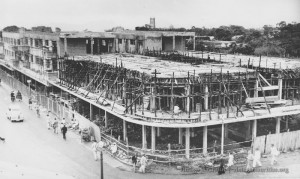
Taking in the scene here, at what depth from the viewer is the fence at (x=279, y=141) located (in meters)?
24.3

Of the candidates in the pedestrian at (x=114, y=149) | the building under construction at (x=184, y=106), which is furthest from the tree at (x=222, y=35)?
the pedestrian at (x=114, y=149)

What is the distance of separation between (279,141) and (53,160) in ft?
50.2

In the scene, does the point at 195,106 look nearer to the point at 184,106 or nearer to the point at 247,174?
the point at 184,106

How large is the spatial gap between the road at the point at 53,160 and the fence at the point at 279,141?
94 cm

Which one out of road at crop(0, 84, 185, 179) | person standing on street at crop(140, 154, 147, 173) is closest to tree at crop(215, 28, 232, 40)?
road at crop(0, 84, 185, 179)

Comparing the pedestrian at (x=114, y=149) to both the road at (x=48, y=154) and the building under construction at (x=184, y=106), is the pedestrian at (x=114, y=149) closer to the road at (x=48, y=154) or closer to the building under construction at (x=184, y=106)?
the building under construction at (x=184, y=106)

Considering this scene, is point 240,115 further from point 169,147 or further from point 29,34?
point 29,34

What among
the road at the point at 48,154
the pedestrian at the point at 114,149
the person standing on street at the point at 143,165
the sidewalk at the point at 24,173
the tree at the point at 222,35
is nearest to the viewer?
the sidewalk at the point at 24,173

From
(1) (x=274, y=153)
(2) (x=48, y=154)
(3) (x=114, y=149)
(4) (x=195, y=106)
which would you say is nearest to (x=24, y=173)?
(2) (x=48, y=154)

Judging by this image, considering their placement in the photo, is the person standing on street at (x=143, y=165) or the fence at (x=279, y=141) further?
the fence at (x=279, y=141)

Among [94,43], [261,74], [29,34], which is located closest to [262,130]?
[261,74]

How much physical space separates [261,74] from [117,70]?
12.5 meters

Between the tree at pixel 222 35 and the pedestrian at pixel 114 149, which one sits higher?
the tree at pixel 222 35

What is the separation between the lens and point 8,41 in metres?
65.5
